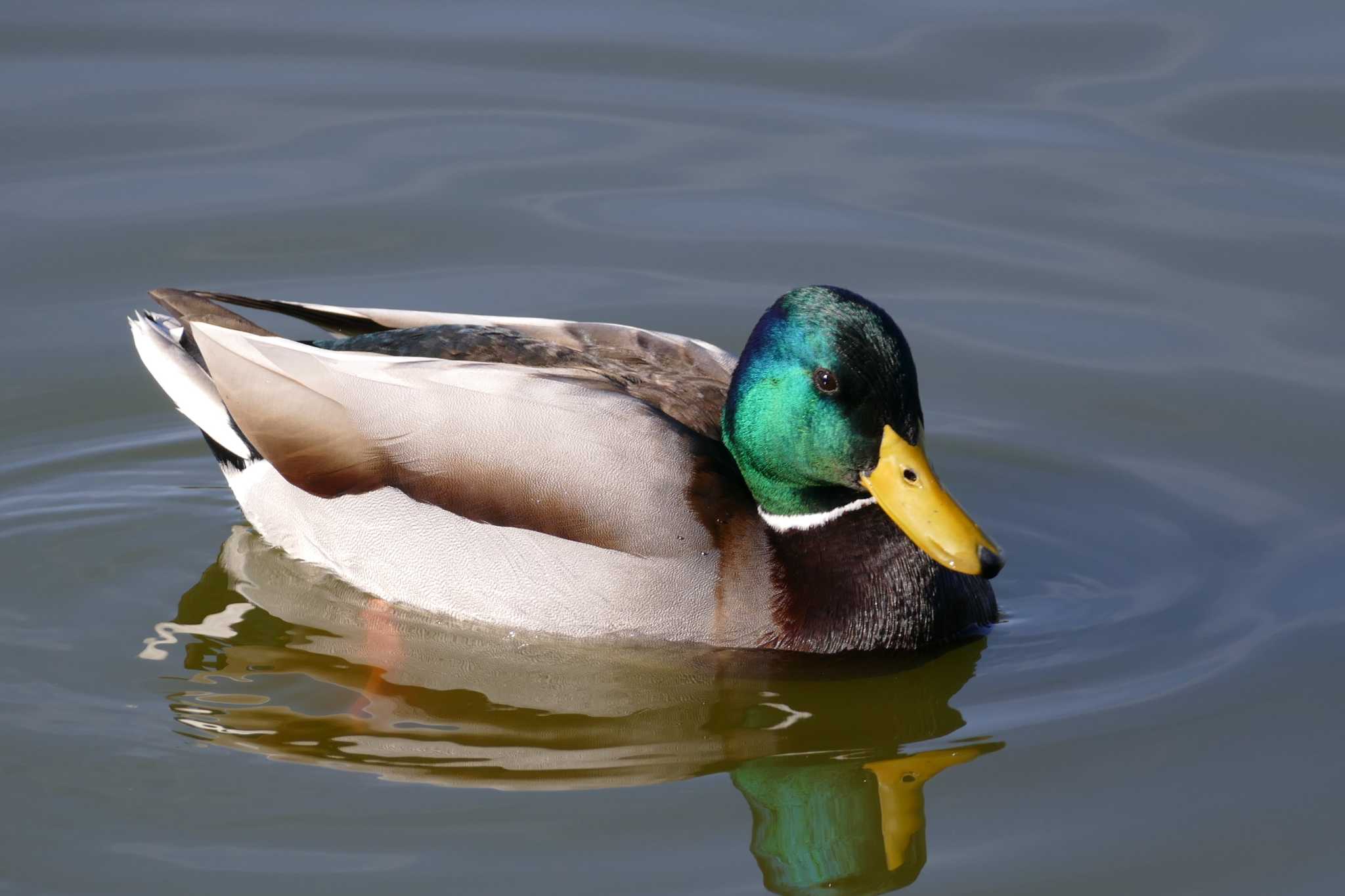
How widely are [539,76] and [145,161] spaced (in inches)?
84.8

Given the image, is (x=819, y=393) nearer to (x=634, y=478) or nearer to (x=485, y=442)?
(x=634, y=478)

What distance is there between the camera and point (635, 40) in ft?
36.8

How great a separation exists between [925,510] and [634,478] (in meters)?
0.95

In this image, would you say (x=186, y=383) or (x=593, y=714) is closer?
(x=593, y=714)

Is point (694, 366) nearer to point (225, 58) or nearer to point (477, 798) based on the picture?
point (477, 798)

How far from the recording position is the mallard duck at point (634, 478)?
652 cm

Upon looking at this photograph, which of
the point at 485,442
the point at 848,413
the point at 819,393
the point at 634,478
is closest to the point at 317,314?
the point at 485,442

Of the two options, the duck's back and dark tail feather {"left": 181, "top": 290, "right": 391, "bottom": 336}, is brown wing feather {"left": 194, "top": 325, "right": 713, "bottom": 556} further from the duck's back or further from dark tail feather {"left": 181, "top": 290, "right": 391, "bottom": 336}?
dark tail feather {"left": 181, "top": 290, "right": 391, "bottom": 336}

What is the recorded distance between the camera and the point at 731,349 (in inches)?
357

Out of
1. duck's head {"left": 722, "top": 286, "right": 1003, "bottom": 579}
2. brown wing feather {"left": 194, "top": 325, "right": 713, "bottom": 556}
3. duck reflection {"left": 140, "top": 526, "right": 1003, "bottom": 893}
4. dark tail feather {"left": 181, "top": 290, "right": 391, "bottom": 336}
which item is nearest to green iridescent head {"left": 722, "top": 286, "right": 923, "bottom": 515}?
duck's head {"left": 722, "top": 286, "right": 1003, "bottom": 579}

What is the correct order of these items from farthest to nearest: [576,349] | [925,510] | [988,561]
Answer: [576,349], [925,510], [988,561]

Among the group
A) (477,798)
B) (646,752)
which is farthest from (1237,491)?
(477,798)

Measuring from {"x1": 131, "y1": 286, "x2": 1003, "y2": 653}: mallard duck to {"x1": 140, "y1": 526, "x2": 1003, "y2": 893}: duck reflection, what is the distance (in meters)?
0.11

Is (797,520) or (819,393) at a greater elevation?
(819,393)
